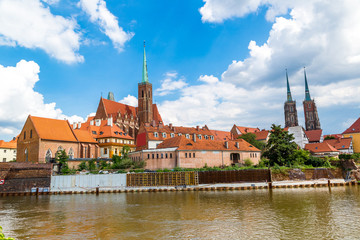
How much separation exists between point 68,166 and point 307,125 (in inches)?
5548

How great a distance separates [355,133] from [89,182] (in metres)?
78.6

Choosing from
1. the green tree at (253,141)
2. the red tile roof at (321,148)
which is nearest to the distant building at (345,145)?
the red tile roof at (321,148)

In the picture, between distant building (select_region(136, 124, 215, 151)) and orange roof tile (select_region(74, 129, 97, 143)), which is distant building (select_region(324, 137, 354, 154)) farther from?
orange roof tile (select_region(74, 129, 97, 143))

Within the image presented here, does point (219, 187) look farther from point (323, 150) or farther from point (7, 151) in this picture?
point (7, 151)

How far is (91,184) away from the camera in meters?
44.7

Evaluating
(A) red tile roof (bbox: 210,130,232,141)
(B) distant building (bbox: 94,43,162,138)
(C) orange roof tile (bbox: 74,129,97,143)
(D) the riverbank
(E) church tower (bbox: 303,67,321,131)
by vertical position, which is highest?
(E) church tower (bbox: 303,67,321,131)

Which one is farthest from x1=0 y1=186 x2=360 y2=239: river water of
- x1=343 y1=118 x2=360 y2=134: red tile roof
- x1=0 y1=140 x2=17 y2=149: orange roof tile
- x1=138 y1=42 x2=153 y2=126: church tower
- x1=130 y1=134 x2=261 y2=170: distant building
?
x1=0 y1=140 x2=17 y2=149: orange roof tile

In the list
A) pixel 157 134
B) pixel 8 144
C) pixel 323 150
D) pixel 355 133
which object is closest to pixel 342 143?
pixel 355 133

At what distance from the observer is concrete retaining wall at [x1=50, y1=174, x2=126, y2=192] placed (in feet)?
146

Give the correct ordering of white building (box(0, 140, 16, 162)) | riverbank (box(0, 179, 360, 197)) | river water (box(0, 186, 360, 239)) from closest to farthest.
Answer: river water (box(0, 186, 360, 239))
riverbank (box(0, 179, 360, 197))
white building (box(0, 140, 16, 162))

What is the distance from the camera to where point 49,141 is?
5750 centimetres

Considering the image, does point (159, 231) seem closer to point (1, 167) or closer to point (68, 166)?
point (1, 167)

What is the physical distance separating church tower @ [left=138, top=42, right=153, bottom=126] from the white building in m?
41.9

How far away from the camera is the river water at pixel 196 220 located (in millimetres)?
17406
